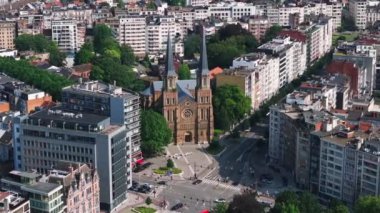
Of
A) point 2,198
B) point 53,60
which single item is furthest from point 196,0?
point 2,198

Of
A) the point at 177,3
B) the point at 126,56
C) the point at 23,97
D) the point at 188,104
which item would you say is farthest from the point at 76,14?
the point at 188,104

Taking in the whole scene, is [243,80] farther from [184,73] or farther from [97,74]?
[97,74]

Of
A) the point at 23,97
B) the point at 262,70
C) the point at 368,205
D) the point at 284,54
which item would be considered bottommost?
the point at 368,205

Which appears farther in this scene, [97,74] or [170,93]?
[97,74]

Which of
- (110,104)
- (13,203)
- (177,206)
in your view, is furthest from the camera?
(110,104)

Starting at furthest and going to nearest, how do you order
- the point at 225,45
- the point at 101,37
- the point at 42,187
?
the point at 101,37, the point at 225,45, the point at 42,187
